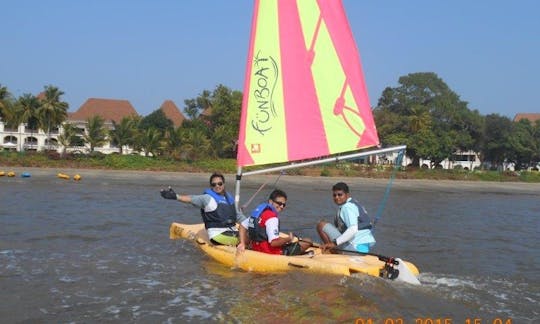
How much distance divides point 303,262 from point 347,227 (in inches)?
34.9

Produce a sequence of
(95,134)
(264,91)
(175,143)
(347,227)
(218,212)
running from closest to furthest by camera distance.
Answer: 1. (347,227)
2. (264,91)
3. (218,212)
4. (175,143)
5. (95,134)

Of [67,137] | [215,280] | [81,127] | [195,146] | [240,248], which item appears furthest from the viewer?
[81,127]

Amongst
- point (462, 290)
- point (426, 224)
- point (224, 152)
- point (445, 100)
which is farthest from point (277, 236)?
point (445, 100)

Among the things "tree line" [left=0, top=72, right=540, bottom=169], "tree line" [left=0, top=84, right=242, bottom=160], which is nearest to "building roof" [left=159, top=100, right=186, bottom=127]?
"tree line" [left=0, top=72, right=540, bottom=169]

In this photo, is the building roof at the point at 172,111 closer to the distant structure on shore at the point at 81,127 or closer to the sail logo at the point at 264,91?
the distant structure on shore at the point at 81,127

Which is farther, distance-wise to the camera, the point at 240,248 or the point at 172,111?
the point at 172,111

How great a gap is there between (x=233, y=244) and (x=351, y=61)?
3.49 metres

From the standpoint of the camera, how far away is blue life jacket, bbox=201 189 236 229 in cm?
880

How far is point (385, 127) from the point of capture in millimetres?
62438

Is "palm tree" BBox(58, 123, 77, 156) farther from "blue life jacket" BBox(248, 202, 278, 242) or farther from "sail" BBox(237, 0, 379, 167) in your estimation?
"blue life jacket" BBox(248, 202, 278, 242)

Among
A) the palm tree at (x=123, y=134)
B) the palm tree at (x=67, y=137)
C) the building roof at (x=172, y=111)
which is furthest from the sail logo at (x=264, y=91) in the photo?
the building roof at (x=172, y=111)

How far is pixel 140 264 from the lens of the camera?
899 cm

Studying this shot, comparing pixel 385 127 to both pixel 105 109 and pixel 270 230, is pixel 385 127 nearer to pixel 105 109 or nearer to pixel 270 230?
pixel 105 109
